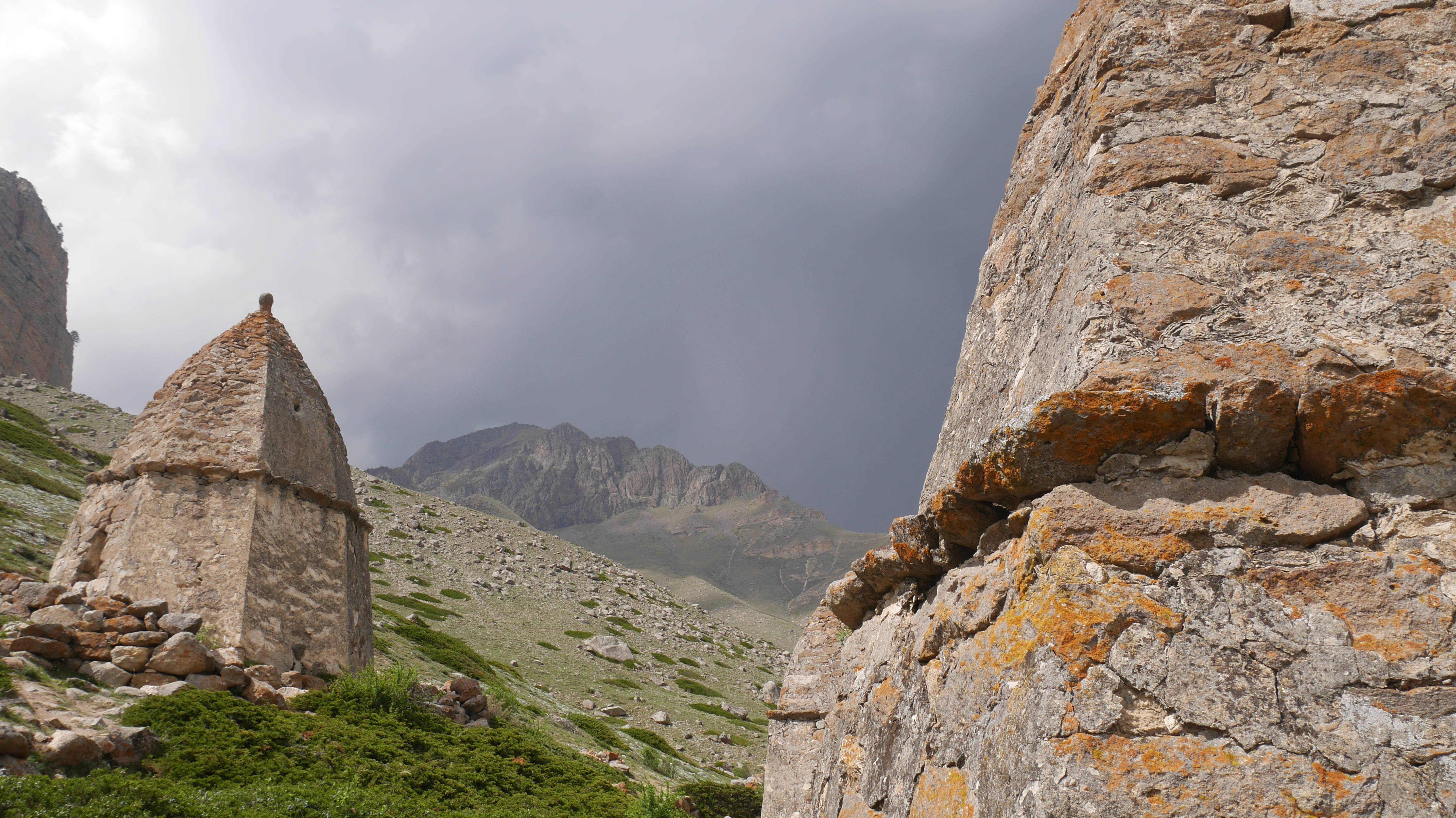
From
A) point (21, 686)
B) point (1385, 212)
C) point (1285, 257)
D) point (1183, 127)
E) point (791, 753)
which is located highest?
point (1183, 127)

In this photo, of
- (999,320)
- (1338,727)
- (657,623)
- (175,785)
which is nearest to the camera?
(1338,727)

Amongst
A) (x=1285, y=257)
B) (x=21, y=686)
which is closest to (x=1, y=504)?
(x=21, y=686)

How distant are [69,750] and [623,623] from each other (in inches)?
1764

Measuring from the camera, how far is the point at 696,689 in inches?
1549

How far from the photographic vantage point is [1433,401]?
2.42 metres

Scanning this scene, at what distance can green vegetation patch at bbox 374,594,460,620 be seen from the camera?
3738cm

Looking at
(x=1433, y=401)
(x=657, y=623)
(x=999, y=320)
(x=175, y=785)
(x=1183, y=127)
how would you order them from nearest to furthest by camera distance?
1. (x=1433, y=401)
2. (x=1183, y=127)
3. (x=999, y=320)
4. (x=175, y=785)
5. (x=657, y=623)

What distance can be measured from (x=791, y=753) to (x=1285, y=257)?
15.6 ft

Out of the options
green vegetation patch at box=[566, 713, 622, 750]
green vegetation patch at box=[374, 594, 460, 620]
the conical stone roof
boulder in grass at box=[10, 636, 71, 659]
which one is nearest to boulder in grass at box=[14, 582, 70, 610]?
boulder in grass at box=[10, 636, 71, 659]

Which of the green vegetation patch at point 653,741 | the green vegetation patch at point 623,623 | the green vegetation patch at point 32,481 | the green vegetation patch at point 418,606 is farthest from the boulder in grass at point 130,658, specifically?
the green vegetation patch at point 623,623

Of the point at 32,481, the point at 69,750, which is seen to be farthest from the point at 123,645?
the point at 32,481

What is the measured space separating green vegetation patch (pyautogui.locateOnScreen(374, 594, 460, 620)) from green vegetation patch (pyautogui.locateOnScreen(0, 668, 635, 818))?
83.4 ft

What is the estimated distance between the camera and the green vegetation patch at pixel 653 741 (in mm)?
25797

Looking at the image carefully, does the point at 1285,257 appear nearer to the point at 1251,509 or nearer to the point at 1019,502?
the point at 1251,509
